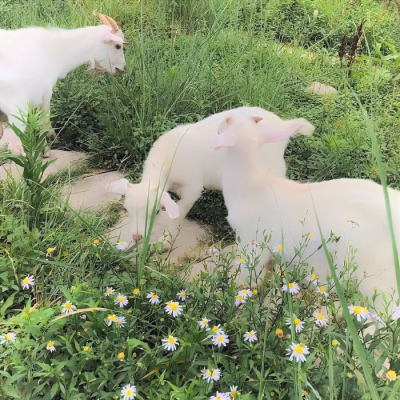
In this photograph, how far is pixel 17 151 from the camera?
215 cm

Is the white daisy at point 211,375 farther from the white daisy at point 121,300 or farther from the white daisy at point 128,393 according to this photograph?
the white daisy at point 121,300

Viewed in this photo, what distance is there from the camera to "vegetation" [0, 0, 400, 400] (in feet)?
3.52

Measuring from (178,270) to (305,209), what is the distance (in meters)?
0.55

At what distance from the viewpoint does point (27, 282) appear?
1407mm

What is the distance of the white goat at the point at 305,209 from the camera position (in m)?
1.38

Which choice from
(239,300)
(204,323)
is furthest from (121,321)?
(239,300)

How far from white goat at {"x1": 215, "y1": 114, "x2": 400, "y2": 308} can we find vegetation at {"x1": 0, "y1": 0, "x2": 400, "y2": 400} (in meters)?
0.09

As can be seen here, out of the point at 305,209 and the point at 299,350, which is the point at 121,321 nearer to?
the point at 299,350

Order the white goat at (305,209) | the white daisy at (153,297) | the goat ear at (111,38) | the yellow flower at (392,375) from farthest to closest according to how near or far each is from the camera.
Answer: the goat ear at (111,38)
the white goat at (305,209)
the white daisy at (153,297)
the yellow flower at (392,375)

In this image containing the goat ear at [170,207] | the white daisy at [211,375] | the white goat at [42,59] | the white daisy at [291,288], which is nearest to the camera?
the white daisy at [211,375]

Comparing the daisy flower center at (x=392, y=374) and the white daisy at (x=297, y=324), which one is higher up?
the daisy flower center at (x=392, y=374)

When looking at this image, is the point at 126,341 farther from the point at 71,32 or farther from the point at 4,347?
the point at 71,32

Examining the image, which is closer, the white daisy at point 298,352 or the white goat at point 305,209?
the white daisy at point 298,352

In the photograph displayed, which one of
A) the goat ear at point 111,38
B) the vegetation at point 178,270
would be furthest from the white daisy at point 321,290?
the goat ear at point 111,38
